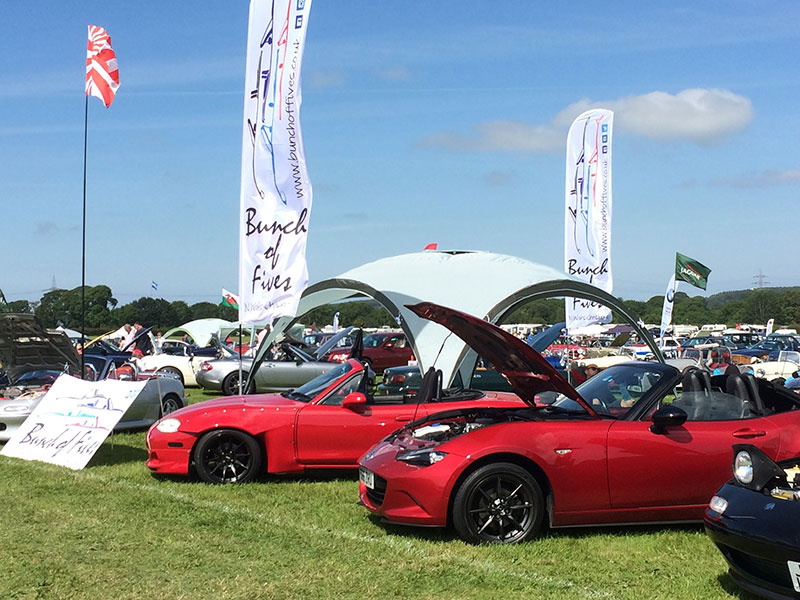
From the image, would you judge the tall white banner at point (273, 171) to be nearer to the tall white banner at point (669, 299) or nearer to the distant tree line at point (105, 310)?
the tall white banner at point (669, 299)

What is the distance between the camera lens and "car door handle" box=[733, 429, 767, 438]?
650 cm

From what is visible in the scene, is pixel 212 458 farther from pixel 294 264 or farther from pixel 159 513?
pixel 294 264

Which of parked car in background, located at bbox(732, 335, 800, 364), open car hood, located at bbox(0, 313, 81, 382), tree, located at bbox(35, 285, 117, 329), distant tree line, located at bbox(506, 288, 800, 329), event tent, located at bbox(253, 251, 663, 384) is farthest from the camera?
distant tree line, located at bbox(506, 288, 800, 329)

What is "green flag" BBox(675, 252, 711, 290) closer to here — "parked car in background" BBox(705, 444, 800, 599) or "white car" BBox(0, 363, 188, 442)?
"white car" BBox(0, 363, 188, 442)

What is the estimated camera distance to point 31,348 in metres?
13.5

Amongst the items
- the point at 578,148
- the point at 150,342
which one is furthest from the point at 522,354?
the point at 150,342

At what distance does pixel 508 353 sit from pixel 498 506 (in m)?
1.35

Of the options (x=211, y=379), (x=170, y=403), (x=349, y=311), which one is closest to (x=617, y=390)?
(x=170, y=403)

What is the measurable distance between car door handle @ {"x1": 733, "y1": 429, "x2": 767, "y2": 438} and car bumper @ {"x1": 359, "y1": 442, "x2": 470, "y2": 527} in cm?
213

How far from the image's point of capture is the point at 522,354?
22.3ft

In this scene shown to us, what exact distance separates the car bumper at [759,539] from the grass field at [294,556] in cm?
50

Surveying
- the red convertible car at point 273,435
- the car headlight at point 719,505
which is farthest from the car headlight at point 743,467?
the red convertible car at point 273,435

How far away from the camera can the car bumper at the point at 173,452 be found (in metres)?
8.74

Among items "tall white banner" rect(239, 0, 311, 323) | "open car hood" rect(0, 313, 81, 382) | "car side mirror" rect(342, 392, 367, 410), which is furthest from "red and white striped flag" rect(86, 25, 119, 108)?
"car side mirror" rect(342, 392, 367, 410)
